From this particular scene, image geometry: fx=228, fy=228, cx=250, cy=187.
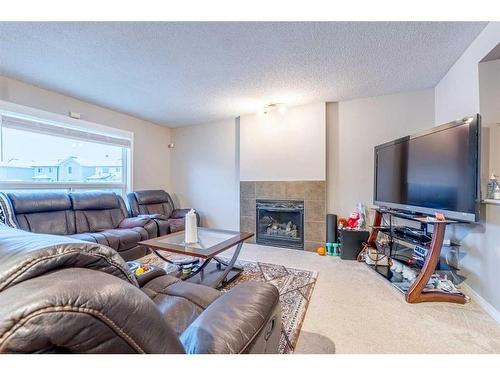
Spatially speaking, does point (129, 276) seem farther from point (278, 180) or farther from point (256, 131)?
point (256, 131)

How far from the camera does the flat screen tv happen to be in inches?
71.0

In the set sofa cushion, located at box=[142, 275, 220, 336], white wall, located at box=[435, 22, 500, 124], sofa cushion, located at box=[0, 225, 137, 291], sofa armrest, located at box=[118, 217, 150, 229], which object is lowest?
sofa cushion, located at box=[142, 275, 220, 336]

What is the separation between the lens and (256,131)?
405 cm

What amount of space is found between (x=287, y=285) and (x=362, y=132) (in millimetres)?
2516

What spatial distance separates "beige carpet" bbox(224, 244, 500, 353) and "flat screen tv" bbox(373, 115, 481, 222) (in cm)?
78

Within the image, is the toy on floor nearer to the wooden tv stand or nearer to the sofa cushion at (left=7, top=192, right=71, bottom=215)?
the wooden tv stand

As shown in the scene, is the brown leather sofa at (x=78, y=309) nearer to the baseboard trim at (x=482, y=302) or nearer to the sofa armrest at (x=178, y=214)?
the baseboard trim at (x=482, y=302)

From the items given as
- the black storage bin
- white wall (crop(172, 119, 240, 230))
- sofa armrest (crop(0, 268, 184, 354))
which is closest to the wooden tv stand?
the black storage bin

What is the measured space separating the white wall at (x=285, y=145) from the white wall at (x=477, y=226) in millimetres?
1571

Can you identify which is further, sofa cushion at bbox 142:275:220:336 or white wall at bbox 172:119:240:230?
white wall at bbox 172:119:240:230

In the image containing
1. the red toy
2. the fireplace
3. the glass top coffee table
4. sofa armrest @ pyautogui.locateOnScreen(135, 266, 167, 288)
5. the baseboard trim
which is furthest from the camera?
the fireplace

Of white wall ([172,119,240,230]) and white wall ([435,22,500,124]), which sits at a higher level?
white wall ([435,22,500,124])

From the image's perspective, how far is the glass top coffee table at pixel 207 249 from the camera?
2.00 meters
